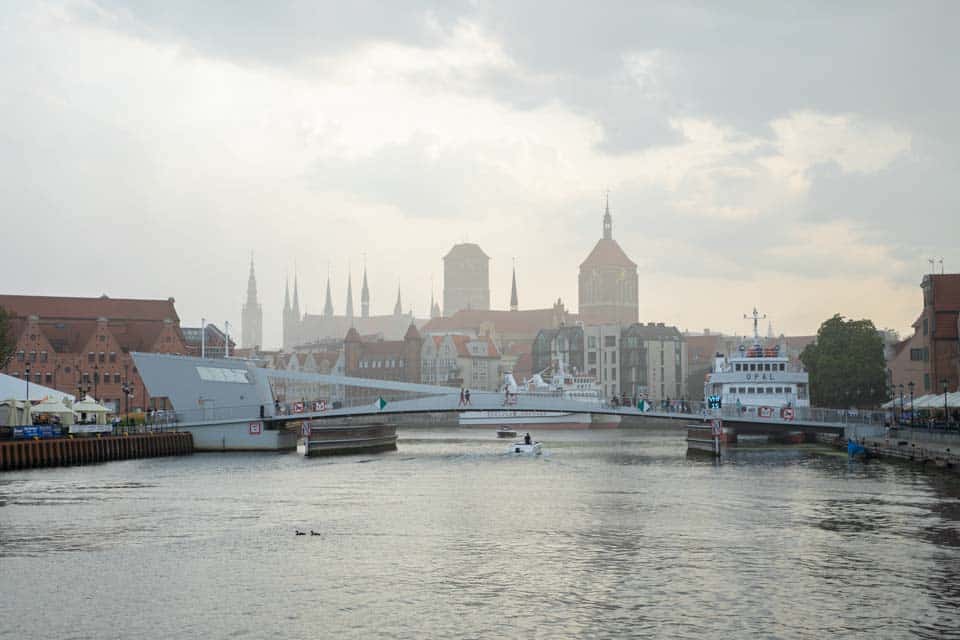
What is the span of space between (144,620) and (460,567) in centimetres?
1064

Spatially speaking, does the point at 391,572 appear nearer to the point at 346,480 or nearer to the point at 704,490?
the point at 704,490

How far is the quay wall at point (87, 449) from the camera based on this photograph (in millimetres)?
75750

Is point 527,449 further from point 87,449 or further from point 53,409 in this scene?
point 53,409

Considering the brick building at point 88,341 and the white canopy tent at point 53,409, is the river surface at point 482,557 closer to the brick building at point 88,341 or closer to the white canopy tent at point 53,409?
the white canopy tent at point 53,409

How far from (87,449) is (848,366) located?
7667cm

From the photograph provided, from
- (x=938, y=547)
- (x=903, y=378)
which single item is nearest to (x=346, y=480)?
(x=938, y=547)

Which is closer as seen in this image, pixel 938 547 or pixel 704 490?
pixel 938 547

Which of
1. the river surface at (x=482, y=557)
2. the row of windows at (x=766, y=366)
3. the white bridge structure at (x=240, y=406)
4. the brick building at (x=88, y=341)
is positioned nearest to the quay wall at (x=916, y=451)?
the river surface at (x=482, y=557)

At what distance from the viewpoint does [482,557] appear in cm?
4103

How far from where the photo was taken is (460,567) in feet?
128

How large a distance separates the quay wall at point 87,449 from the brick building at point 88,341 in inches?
1602

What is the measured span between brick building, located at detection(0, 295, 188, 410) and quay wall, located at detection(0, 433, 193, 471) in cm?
4068

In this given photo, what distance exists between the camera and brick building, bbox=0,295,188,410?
140m

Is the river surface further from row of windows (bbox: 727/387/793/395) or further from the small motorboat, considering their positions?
row of windows (bbox: 727/387/793/395)
